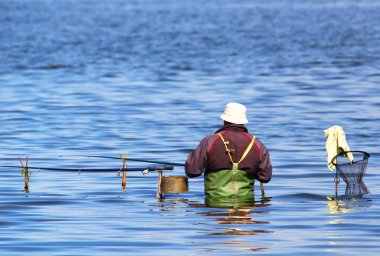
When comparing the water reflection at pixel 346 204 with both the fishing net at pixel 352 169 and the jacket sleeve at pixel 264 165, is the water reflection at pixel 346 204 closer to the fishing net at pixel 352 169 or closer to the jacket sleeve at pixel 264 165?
the fishing net at pixel 352 169

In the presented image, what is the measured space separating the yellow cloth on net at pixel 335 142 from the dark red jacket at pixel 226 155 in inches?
39.4

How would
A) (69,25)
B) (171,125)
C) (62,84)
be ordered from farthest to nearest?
(69,25), (62,84), (171,125)

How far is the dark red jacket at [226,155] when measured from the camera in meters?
14.2

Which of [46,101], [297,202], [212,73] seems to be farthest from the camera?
[212,73]

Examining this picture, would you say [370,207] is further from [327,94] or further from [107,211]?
[327,94]

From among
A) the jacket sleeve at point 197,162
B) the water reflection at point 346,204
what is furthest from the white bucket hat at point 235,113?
the water reflection at point 346,204

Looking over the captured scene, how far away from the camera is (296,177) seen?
18359mm

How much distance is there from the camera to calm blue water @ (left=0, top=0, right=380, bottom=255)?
1319 cm

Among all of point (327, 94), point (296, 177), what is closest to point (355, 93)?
point (327, 94)

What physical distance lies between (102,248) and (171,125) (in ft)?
45.0

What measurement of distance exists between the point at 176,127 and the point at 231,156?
11468 millimetres

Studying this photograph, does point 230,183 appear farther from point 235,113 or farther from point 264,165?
point 235,113

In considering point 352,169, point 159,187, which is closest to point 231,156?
point 159,187

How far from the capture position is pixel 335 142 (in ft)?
49.4
